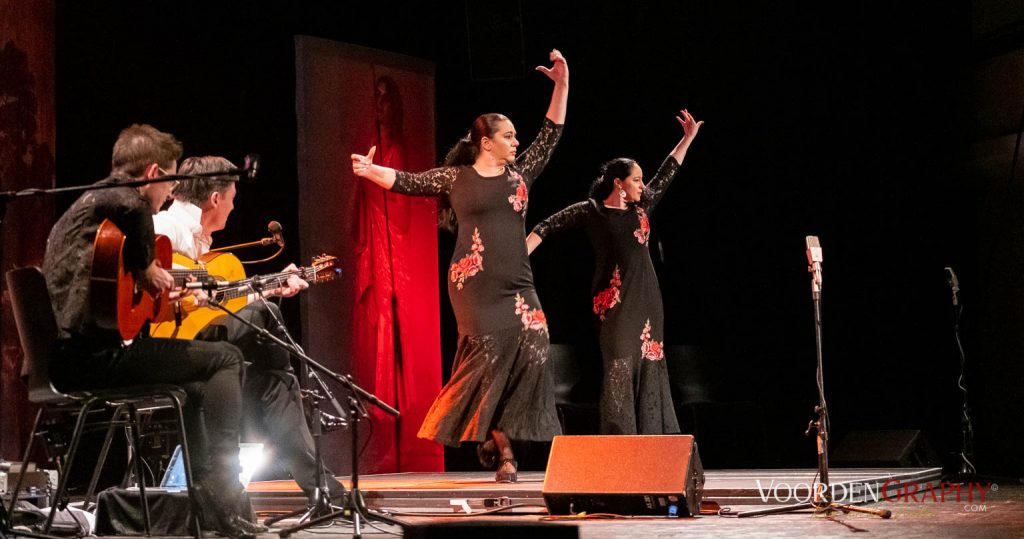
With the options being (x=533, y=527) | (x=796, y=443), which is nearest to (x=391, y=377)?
(x=796, y=443)

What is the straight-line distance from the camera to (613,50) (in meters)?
7.34

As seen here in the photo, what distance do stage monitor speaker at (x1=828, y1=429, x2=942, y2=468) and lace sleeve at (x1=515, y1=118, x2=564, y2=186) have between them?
227 centimetres

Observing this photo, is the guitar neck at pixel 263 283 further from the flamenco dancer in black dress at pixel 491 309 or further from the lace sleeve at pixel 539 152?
the lace sleeve at pixel 539 152

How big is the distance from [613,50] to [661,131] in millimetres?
601

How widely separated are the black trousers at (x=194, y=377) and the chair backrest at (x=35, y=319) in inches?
1.8

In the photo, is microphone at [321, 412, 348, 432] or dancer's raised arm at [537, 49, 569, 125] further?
dancer's raised arm at [537, 49, 569, 125]

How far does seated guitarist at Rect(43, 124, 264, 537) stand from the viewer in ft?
11.2

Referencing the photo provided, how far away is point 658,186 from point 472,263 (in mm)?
1306

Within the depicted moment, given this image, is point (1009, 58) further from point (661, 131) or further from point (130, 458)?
point (130, 458)

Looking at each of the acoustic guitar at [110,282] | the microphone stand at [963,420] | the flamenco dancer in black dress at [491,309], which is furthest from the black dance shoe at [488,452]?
the microphone stand at [963,420]

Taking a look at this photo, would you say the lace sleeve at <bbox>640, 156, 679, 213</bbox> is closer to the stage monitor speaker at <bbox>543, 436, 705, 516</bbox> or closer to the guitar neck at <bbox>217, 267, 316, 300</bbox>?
the stage monitor speaker at <bbox>543, 436, 705, 516</bbox>

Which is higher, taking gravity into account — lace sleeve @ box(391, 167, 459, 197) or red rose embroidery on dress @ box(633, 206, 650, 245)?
lace sleeve @ box(391, 167, 459, 197)

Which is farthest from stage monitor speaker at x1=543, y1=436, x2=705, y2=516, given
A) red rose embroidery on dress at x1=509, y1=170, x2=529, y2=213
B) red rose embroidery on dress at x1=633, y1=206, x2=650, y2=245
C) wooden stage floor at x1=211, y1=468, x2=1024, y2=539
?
red rose embroidery on dress at x1=633, y1=206, x2=650, y2=245

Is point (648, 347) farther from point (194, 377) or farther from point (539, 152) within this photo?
point (194, 377)
